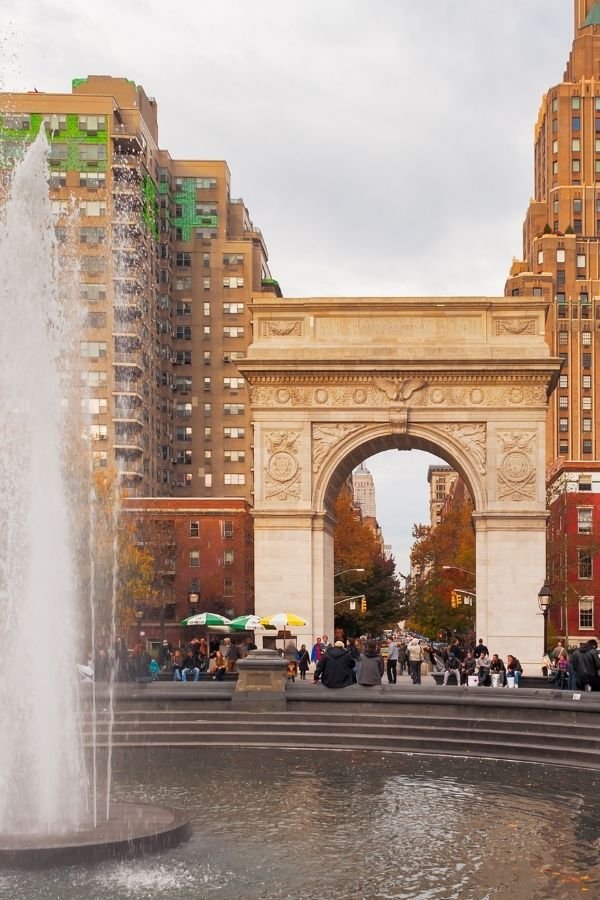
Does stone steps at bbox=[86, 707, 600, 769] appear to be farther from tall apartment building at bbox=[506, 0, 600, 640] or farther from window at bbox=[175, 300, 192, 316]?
tall apartment building at bbox=[506, 0, 600, 640]

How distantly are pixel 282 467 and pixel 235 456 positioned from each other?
165 feet

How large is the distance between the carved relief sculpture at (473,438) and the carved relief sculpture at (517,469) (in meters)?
0.59

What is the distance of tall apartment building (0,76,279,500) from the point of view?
261ft

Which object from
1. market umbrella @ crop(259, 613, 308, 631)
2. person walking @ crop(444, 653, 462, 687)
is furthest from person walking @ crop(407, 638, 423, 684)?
market umbrella @ crop(259, 613, 308, 631)

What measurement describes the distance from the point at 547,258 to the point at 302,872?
347 ft

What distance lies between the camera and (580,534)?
73.2m

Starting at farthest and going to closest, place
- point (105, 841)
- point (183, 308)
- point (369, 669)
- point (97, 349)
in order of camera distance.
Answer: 1. point (183, 308)
2. point (97, 349)
3. point (369, 669)
4. point (105, 841)

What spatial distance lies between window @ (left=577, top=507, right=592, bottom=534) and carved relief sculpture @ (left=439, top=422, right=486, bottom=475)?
32.9 m

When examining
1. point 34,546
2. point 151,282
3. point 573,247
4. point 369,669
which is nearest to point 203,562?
point 151,282

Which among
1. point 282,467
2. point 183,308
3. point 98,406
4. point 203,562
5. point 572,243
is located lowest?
point 203,562

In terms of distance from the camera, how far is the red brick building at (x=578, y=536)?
71.0 metres

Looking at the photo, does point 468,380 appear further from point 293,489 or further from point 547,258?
point 547,258

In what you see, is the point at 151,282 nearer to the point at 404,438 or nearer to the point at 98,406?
the point at 98,406

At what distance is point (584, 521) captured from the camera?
242 feet
